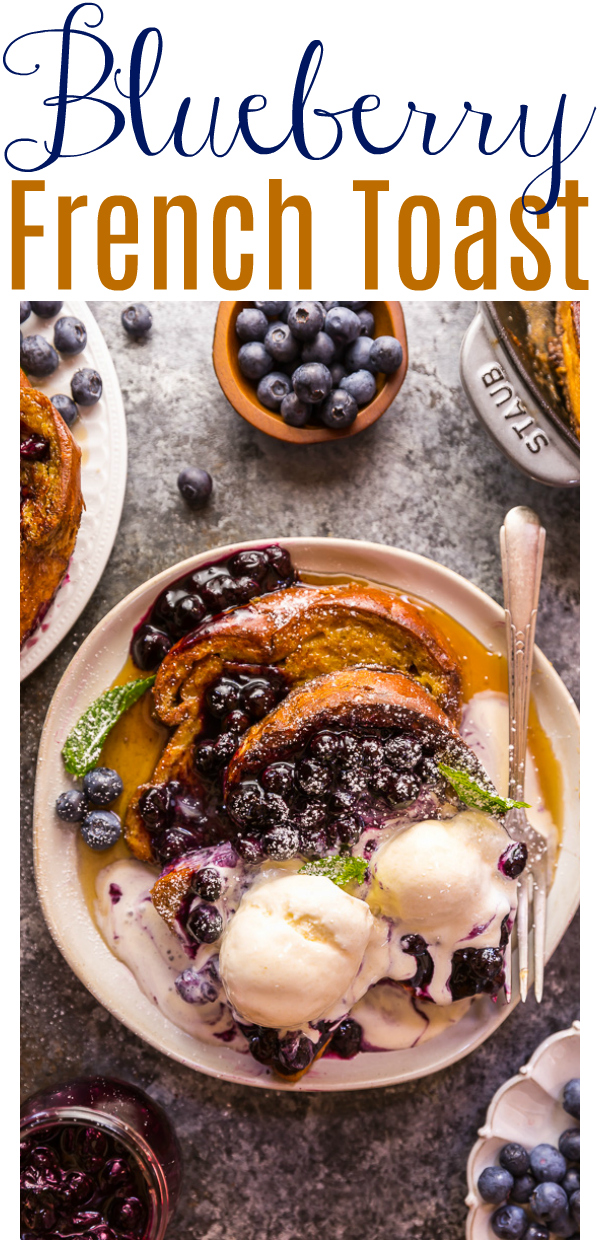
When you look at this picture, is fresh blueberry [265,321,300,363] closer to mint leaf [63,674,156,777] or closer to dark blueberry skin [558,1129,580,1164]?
mint leaf [63,674,156,777]

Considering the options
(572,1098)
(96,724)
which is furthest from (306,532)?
(572,1098)

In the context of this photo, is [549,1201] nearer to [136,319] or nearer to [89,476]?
[89,476]

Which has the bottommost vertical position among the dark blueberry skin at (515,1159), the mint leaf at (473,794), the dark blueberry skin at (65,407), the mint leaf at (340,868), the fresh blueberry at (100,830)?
the dark blueberry skin at (515,1159)

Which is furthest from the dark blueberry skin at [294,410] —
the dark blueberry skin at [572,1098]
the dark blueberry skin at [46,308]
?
the dark blueberry skin at [572,1098]

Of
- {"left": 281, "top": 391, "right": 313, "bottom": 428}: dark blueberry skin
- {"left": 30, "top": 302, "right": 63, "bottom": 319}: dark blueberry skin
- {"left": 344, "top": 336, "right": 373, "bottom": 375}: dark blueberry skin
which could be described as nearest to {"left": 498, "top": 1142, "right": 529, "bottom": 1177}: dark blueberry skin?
{"left": 281, "top": 391, "right": 313, "bottom": 428}: dark blueberry skin

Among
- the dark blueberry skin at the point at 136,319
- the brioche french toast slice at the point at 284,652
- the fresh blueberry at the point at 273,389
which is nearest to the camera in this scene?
the brioche french toast slice at the point at 284,652

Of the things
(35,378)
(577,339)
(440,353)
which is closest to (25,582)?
(35,378)

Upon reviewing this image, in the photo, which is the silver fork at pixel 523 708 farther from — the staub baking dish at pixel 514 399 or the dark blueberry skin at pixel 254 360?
the dark blueberry skin at pixel 254 360
